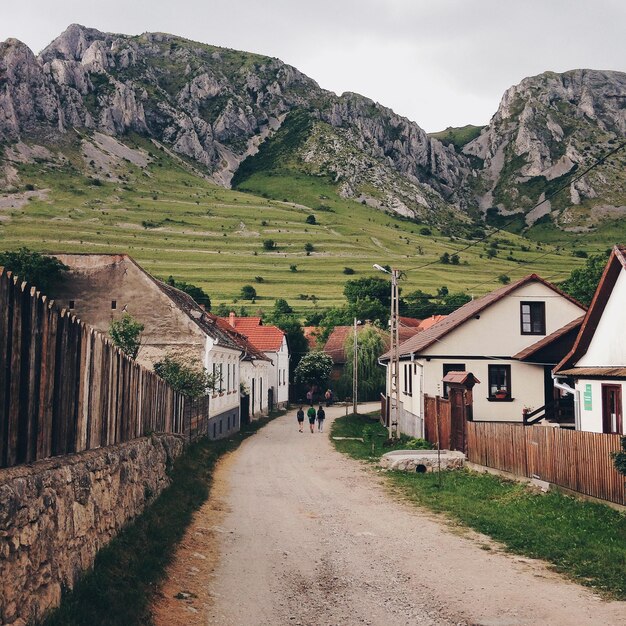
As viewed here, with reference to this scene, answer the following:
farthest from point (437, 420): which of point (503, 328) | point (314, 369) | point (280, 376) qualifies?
point (314, 369)

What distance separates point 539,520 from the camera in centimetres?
1296

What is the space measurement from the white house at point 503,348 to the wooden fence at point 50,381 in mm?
22395

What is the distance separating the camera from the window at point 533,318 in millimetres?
31641

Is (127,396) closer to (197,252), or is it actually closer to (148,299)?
(148,299)

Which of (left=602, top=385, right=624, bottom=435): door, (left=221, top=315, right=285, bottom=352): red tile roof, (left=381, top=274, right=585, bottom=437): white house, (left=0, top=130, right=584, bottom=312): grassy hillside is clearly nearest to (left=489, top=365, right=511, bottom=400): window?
(left=381, top=274, right=585, bottom=437): white house

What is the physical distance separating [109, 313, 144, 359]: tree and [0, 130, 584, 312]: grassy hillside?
8091 centimetres

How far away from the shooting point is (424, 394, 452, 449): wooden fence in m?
24.0

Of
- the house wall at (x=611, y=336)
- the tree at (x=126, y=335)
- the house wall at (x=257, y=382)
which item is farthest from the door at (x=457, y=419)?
the house wall at (x=257, y=382)

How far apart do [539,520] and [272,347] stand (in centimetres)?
5032

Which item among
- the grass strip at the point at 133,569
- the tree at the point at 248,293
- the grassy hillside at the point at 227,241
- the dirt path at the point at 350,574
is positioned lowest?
the dirt path at the point at 350,574

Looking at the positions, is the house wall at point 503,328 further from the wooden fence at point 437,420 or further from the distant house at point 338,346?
the distant house at point 338,346

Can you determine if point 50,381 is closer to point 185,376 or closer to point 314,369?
point 185,376

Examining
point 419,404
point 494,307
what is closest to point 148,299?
point 419,404

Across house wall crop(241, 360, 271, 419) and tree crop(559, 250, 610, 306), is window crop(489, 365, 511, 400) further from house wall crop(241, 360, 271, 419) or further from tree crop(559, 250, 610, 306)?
tree crop(559, 250, 610, 306)
